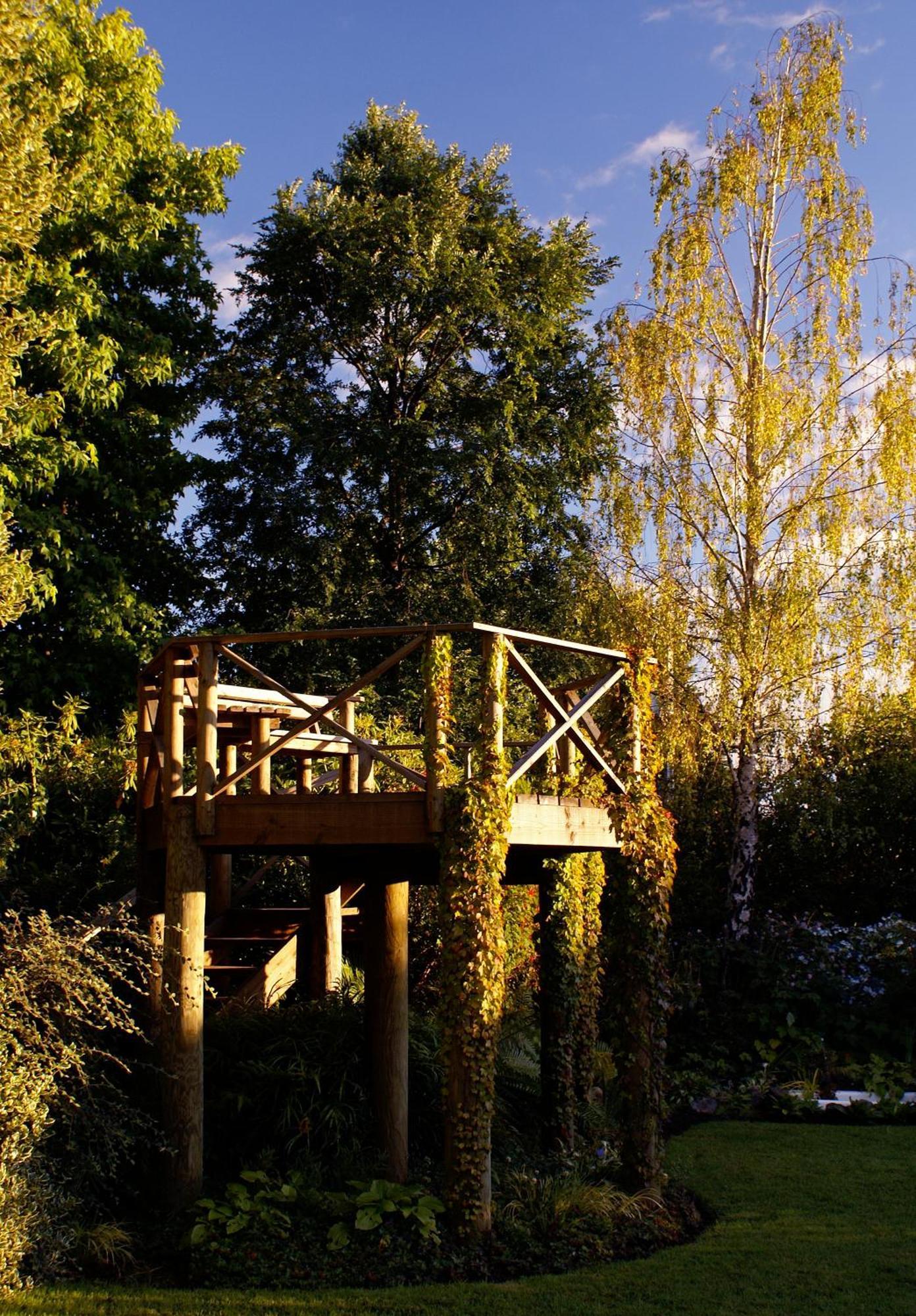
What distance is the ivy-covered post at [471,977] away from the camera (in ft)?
22.6

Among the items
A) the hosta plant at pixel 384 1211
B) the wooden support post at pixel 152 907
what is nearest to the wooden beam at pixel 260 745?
the wooden support post at pixel 152 907

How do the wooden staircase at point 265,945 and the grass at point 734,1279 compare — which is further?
the wooden staircase at point 265,945

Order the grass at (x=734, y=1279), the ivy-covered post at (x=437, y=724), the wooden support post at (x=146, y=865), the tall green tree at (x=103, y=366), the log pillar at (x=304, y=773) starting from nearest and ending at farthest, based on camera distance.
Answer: the grass at (x=734, y=1279) < the ivy-covered post at (x=437, y=724) < the wooden support post at (x=146, y=865) < the log pillar at (x=304, y=773) < the tall green tree at (x=103, y=366)

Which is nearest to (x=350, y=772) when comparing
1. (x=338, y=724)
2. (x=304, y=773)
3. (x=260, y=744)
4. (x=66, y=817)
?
(x=260, y=744)

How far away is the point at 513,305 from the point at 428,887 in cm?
1108

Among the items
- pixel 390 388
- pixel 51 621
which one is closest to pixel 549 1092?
pixel 51 621

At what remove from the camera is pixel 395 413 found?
19656mm

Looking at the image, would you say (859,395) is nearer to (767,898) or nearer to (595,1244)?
(767,898)

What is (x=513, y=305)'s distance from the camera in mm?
20016

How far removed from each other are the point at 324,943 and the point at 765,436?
8.34 metres

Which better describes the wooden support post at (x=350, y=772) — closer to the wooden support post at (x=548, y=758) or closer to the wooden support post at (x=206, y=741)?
the wooden support post at (x=548, y=758)

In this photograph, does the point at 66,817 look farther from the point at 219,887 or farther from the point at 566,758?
the point at 566,758

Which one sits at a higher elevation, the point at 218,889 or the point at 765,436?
the point at 765,436

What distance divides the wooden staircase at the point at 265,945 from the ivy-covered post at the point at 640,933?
228 centimetres
